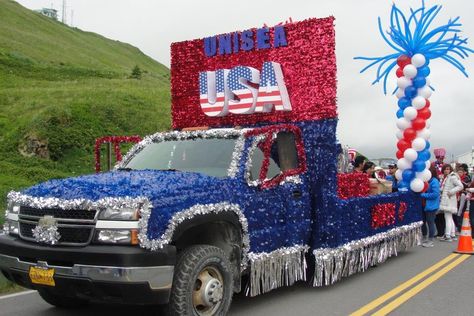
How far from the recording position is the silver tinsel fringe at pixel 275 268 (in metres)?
5.93

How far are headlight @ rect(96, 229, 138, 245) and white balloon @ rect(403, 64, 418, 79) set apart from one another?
740 centimetres

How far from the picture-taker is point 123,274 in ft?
14.8

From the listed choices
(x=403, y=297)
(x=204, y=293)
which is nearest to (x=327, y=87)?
(x=403, y=297)

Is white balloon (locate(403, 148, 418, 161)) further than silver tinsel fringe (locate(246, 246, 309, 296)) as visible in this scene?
Yes

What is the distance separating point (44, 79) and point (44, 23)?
44184mm

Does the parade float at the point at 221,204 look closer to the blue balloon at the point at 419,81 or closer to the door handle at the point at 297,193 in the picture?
the door handle at the point at 297,193

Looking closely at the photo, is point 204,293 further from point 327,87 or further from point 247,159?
point 327,87

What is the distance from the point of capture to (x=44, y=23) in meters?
80.7

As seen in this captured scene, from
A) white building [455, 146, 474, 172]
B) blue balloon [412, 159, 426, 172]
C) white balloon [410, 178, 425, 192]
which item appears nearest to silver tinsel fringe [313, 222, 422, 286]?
white balloon [410, 178, 425, 192]

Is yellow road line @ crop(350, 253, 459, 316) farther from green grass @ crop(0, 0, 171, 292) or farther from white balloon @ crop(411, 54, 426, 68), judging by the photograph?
green grass @ crop(0, 0, 171, 292)

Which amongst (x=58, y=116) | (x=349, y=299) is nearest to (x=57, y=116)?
(x=58, y=116)

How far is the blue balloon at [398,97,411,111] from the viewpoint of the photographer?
35.1 feet

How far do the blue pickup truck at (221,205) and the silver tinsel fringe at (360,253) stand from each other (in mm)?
24

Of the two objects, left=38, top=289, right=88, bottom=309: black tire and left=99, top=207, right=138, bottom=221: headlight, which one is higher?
left=99, top=207, right=138, bottom=221: headlight
